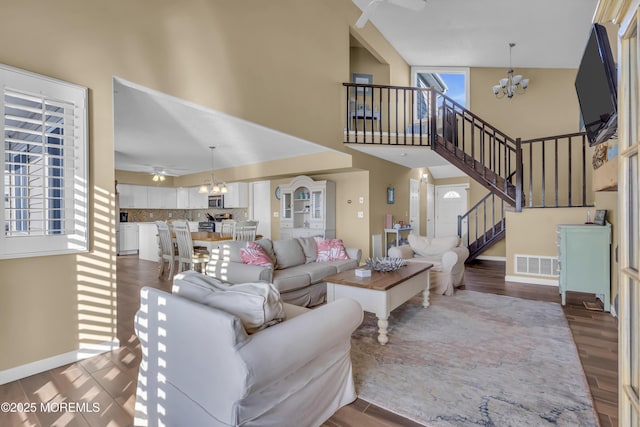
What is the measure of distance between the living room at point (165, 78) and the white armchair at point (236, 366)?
1030mm

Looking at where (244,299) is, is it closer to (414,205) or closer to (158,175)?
(158,175)

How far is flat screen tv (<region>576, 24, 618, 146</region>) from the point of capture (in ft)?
5.22

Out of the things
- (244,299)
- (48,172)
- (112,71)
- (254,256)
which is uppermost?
(112,71)

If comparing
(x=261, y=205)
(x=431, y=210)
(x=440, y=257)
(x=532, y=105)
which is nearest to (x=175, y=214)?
(x=261, y=205)

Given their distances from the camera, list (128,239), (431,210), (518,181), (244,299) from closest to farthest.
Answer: (244,299) < (518,181) < (128,239) < (431,210)

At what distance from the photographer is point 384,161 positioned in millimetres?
6836

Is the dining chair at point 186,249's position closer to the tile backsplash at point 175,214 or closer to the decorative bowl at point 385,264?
the decorative bowl at point 385,264

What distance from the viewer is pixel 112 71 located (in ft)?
8.49

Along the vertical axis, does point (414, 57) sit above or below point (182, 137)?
above

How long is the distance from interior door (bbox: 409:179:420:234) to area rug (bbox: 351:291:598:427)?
4487 millimetres

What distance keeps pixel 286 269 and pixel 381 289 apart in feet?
5.40

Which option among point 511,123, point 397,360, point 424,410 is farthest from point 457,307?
point 511,123

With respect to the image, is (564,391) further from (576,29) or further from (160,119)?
(576,29)

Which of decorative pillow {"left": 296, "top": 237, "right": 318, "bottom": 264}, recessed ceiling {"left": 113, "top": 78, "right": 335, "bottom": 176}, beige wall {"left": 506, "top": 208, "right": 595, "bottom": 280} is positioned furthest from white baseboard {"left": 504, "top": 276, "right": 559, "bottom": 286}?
recessed ceiling {"left": 113, "top": 78, "right": 335, "bottom": 176}
